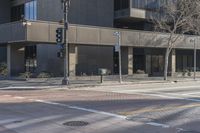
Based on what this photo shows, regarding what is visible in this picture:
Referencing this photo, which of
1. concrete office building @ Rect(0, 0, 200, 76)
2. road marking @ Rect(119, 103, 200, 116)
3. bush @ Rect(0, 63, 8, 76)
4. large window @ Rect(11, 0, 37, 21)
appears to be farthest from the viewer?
large window @ Rect(11, 0, 37, 21)

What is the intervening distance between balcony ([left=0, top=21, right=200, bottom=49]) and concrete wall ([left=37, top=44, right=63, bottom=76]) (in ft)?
17.3

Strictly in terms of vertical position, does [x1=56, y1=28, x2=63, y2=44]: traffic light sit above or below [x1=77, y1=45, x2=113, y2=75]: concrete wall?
above

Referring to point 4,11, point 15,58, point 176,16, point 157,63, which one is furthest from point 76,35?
point 4,11

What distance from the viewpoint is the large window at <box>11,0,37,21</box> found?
4803 cm

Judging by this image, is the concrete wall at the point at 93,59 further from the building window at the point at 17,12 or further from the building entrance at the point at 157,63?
the building window at the point at 17,12

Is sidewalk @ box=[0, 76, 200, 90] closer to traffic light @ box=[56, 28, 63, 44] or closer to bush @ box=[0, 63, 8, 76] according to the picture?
traffic light @ box=[56, 28, 63, 44]

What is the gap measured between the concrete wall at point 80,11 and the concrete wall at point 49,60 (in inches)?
133

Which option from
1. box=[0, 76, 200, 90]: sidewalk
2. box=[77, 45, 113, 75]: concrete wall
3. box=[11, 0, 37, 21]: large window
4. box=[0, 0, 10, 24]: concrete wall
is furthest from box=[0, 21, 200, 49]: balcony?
box=[0, 0, 10, 24]: concrete wall

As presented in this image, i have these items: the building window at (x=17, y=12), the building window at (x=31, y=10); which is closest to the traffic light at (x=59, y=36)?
the building window at (x=31, y=10)

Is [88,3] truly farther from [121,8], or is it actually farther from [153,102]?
[153,102]

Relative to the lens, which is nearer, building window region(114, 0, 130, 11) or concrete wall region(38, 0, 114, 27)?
concrete wall region(38, 0, 114, 27)

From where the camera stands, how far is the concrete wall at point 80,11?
45.6 metres

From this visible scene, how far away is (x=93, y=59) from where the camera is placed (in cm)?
4606

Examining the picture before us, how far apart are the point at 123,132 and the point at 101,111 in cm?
438
